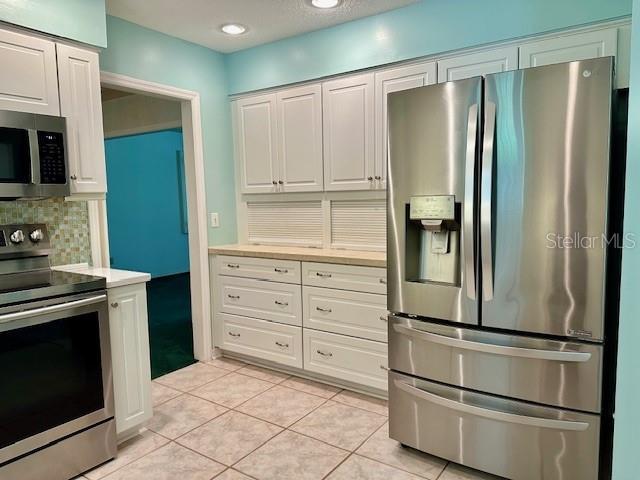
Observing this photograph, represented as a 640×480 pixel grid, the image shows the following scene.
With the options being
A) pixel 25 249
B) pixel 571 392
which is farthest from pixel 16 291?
pixel 571 392

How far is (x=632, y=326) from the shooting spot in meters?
0.97

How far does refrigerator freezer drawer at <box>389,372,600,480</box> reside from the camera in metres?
1.77

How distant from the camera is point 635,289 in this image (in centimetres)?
96

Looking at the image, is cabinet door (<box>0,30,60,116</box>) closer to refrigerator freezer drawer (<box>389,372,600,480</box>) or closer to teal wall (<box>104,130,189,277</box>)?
refrigerator freezer drawer (<box>389,372,600,480</box>)

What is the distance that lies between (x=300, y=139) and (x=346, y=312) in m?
1.35

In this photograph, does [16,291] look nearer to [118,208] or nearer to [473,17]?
[473,17]

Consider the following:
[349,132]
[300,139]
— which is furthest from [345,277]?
[300,139]

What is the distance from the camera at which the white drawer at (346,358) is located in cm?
279

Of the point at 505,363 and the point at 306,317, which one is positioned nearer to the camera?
the point at 505,363

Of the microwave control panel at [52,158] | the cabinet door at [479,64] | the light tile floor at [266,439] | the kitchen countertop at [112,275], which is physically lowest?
the light tile floor at [266,439]

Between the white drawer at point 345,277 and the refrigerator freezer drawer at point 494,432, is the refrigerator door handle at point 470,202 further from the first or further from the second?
the white drawer at point 345,277

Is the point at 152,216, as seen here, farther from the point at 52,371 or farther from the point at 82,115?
the point at 52,371

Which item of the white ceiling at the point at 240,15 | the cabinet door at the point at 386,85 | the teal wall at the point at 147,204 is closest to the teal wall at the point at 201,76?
the white ceiling at the point at 240,15

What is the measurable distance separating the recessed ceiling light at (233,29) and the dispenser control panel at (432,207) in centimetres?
192
